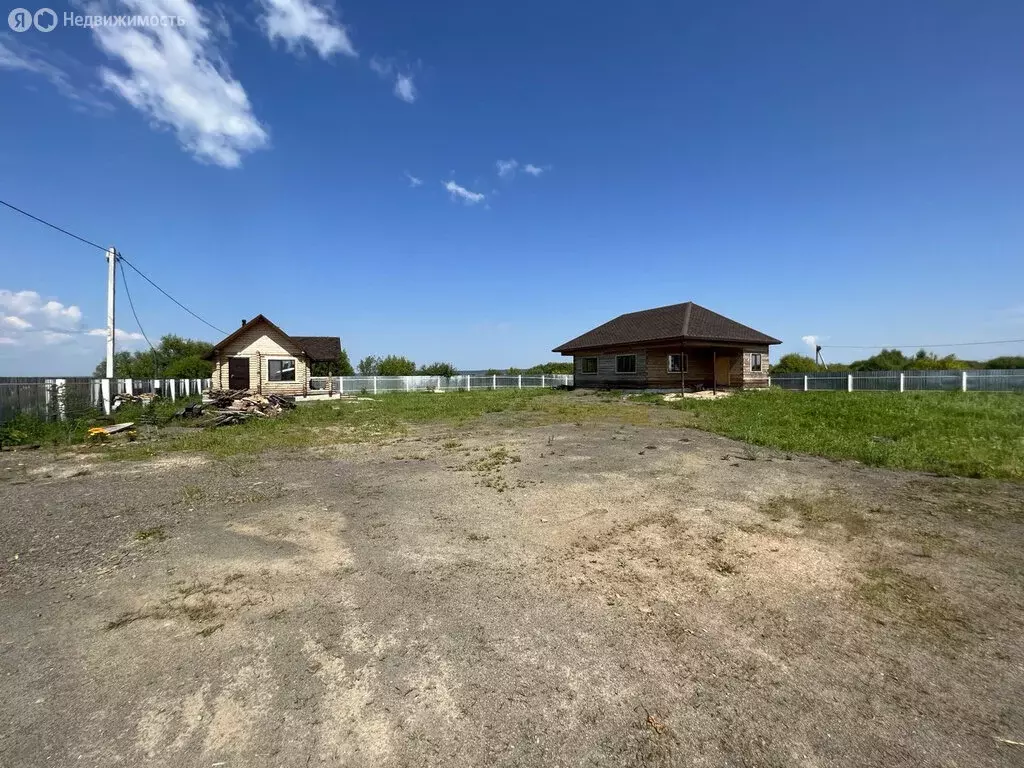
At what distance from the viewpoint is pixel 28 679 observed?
2756 millimetres

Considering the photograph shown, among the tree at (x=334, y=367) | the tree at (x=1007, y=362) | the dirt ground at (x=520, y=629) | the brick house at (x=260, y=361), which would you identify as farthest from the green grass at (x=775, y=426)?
the tree at (x=1007, y=362)

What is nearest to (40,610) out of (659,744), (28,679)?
(28,679)

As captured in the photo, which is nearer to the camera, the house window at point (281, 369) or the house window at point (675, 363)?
the house window at point (675, 363)

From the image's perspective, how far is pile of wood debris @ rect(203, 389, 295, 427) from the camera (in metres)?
15.6

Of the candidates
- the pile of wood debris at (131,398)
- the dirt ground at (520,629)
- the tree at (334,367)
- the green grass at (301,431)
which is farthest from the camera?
the tree at (334,367)

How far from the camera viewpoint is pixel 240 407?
706 inches

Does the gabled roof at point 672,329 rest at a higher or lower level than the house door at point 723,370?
higher

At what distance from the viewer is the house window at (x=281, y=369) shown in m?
28.9

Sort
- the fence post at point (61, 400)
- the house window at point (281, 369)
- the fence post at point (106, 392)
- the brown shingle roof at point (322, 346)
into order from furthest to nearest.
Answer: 1. the brown shingle roof at point (322, 346)
2. the house window at point (281, 369)
3. the fence post at point (106, 392)
4. the fence post at point (61, 400)

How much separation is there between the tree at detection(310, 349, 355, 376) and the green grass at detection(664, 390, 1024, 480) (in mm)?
30265

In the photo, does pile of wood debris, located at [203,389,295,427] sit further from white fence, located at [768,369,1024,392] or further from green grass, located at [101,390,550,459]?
white fence, located at [768,369,1024,392]

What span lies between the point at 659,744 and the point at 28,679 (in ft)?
11.8

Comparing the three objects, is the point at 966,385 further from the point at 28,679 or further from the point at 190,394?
the point at 190,394

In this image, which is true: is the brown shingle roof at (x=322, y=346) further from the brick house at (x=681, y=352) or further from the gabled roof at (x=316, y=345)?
the brick house at (x=681, y=352)
